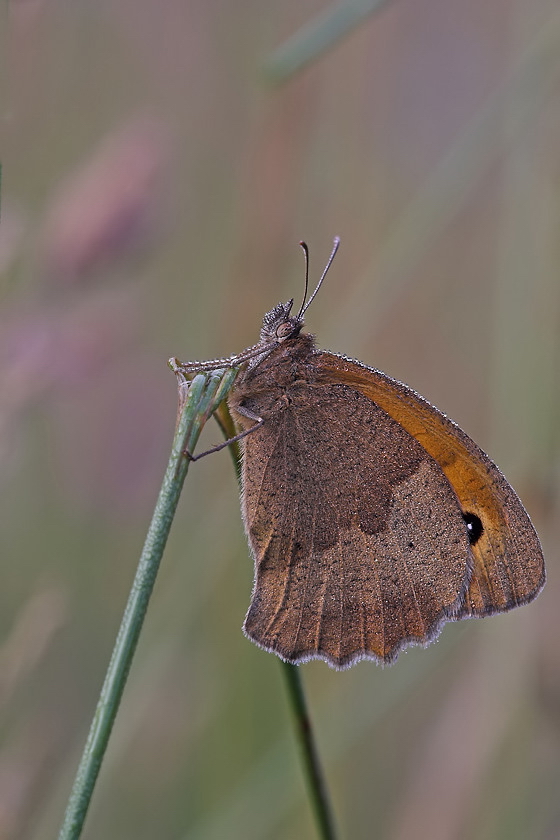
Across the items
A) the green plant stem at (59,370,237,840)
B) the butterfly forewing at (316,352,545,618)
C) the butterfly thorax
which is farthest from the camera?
the butterfly thorax

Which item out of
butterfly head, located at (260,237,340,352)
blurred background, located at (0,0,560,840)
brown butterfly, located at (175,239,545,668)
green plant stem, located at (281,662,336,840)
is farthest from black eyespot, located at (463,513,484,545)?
green plant stem, located at (281,662,336,840)

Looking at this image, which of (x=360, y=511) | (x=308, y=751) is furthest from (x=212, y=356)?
(x=308, y=751)

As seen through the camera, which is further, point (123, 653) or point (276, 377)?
point (276, 377)

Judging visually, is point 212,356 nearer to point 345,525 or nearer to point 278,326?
point 278,326

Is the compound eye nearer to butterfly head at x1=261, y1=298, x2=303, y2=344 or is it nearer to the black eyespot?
butterfly head at x1=261, y1=298, x2=303, y2=344

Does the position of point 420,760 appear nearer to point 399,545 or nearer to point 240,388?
point 399,545

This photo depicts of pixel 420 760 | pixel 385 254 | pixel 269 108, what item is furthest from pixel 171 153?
pixel 420 760

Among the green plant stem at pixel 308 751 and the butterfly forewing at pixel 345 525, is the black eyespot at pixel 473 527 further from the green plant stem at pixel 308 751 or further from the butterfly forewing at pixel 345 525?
the green plant stem at pixel 308 751
